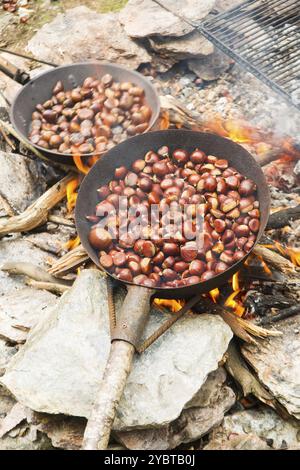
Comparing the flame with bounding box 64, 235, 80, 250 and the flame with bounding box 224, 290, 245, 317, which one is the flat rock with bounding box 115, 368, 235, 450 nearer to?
the flame with bounding box 224, 290, 245, 317

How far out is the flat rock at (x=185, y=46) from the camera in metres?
5.21

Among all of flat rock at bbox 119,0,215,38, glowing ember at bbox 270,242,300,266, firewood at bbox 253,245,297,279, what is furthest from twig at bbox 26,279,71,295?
flat rock at bbox 119,0,215,38

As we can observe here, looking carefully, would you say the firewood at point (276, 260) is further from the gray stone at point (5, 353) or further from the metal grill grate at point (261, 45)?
the gray stone at point (5, 353)

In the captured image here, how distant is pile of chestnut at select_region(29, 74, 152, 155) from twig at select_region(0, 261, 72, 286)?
0.87 metres

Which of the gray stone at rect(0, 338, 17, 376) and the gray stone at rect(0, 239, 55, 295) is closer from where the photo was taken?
the gray stone at rect(0, 338, 17, 376)

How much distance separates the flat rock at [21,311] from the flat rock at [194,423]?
90 centimetres

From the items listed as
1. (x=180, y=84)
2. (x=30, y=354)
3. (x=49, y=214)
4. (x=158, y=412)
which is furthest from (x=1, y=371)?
(x=180, y=84)

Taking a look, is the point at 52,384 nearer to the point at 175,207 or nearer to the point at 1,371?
the point at 1,371

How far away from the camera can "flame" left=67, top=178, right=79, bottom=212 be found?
13.5 ft

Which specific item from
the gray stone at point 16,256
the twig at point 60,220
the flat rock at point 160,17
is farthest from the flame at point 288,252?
the flat rock at point 160,17

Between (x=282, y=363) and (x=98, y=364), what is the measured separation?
103cm

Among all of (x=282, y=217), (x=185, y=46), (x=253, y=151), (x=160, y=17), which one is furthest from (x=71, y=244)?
(x=160, y=17)
